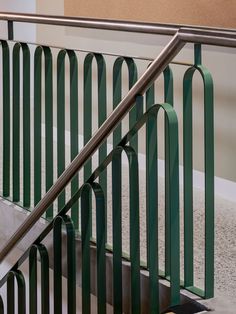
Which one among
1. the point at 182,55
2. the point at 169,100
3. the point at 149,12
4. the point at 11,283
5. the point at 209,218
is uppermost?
the point at 149,12

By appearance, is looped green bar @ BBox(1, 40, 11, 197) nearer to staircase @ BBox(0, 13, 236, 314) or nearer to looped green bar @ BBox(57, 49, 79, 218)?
staircase @ BBox(0, 13, 236, 314)

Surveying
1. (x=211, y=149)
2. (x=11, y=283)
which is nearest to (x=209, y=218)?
(x=211, y=149)

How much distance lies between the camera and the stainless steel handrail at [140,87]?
2.27m

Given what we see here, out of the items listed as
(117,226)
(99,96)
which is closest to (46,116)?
(99,96)

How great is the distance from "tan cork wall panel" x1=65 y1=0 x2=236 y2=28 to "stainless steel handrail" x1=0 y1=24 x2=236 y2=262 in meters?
1.87

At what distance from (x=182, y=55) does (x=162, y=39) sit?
0.21m

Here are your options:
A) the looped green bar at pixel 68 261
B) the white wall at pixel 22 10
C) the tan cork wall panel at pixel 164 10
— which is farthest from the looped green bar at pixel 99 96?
the white wall at pixel 22 10

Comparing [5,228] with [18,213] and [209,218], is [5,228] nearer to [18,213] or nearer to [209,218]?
[18,213]

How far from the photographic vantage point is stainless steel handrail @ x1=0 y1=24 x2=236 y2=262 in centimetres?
227

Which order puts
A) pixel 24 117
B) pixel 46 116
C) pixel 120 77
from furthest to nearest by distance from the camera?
pixel 24 117
pixel 46 116
pixel 120 77

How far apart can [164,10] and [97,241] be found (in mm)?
2337

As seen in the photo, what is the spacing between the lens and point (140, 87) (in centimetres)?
253

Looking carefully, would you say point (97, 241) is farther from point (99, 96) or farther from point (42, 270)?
point (99, 96)

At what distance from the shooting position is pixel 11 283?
134 inches
